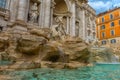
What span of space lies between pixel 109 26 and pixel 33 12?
2548 centimetres

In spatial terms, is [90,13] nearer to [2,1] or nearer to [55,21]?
[55,21]

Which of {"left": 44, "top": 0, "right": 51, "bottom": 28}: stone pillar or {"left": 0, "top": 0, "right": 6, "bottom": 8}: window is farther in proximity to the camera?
{"left": 44, "top": 0, "right": 51, "bottom": 28}: stone pillar

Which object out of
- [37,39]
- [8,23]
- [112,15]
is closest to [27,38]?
[37,39]

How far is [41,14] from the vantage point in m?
16.6

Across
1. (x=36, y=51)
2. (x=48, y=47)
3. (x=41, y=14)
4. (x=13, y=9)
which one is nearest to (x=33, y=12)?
(x=41, y=14)

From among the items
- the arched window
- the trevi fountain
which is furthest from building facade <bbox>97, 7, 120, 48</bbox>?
the arched window

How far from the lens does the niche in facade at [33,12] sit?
51.9 feet

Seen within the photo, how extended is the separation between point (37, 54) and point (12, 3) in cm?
861

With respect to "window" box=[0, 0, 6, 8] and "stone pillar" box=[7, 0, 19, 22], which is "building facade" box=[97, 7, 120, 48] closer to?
"stone pillar" box=[7, 0, 19, 22]

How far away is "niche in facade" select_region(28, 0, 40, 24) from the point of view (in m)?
15.8

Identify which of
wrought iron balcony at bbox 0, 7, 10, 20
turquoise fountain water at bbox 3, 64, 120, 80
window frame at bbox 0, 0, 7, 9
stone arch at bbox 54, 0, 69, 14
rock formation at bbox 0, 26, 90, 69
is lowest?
turquoise fountain water at bbox 3, 64, 120, 80

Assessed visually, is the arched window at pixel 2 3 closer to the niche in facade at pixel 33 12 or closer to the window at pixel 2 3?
the window at pixel 2 3

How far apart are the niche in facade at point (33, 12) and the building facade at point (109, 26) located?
2070 cm

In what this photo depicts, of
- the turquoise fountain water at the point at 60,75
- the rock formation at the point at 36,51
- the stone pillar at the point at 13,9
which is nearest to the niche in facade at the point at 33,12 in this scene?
the stone pillar at the point at 13,9
